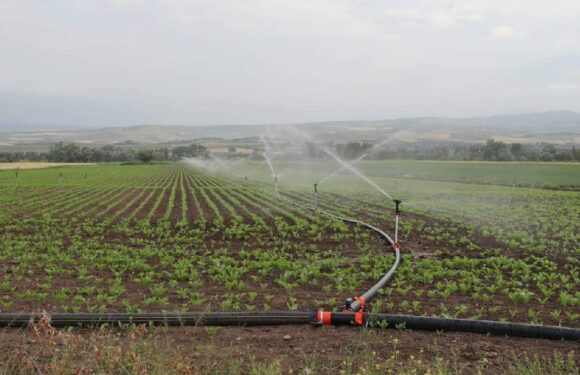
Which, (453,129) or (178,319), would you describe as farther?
(453,129)

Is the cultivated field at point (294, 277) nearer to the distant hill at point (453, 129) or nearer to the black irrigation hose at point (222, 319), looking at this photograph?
the black irrigation hose at point (222, 319)

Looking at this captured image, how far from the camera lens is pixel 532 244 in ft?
41.3

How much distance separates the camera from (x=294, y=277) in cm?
937

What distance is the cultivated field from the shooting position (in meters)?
5.52

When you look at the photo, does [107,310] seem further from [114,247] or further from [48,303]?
[114,247]

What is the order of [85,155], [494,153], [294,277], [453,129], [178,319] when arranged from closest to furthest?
[178,319] → [294,277] → [453,129] → [494,153] → [85,155]

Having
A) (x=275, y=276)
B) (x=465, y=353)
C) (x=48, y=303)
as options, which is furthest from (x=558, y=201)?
(x=48, y=303)

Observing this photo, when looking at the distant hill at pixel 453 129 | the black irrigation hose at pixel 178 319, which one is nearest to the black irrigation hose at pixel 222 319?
the black irrigation hose at pixel 178 319

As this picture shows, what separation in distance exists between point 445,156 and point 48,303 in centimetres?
7104

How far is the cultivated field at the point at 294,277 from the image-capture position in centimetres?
552

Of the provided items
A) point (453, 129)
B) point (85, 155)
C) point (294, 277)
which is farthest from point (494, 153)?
point (85, 155)

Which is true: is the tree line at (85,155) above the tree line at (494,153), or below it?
below

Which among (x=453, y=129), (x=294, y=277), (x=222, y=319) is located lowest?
(x=294, y=277)

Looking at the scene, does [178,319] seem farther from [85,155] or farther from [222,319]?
[85,155]
